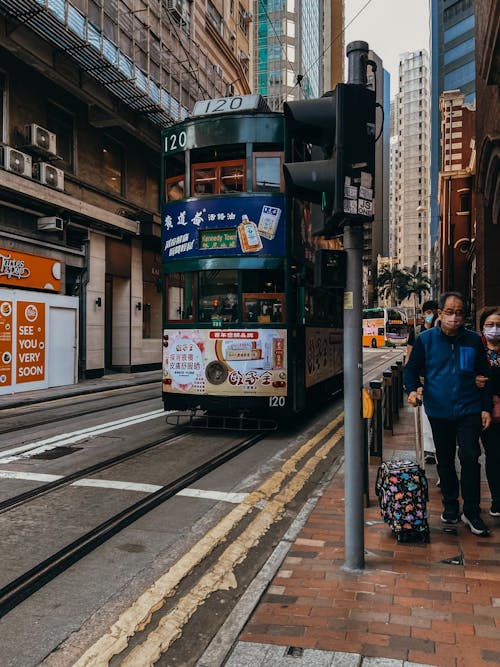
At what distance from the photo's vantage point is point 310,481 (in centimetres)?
657

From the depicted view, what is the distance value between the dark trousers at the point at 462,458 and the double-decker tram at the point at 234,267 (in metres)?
4.52

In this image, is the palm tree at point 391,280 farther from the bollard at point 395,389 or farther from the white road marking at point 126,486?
the white road marking at point 126,486

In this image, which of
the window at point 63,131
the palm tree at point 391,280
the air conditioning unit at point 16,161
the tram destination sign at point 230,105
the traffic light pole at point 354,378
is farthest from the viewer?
the palm tree at point 391,280

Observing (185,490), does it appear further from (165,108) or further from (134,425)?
(165,108)

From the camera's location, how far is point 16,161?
1630 centimetres

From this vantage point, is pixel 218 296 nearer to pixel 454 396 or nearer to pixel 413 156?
pixel 454 396

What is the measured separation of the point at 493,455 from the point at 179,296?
5732 millimetres

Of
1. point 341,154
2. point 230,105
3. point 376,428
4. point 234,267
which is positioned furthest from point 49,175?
point 341,154

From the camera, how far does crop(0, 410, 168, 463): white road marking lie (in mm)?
7895

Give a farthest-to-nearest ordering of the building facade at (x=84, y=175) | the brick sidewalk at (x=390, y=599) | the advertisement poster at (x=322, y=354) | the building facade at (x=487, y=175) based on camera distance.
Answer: the building facade at (x=84, y=175) < the building facade at (x=487, y=175) < the advertisement poster at (x=322, y=354) < the brick sidewalk at (x=390, y=599)

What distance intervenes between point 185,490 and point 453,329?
3167 millimetres

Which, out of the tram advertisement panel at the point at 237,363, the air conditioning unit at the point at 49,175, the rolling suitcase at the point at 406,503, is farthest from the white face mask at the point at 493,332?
the air conditioning unit at the point at 49,175

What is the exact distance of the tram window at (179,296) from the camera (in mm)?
9539

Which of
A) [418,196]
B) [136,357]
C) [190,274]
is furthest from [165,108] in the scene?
[418,196]
